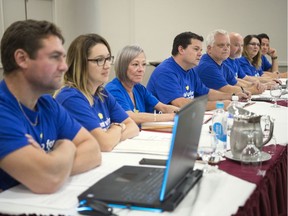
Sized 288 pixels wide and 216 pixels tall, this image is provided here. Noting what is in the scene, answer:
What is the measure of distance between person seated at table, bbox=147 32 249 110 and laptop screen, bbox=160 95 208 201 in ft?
6.39

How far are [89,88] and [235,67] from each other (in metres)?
3.21

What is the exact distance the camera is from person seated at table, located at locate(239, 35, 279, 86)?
5.37 m

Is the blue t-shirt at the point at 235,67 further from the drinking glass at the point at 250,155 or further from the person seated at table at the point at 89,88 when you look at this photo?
the drinking glass at the point at 250,155

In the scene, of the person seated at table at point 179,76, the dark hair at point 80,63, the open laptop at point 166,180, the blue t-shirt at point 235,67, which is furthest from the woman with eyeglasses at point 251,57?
the open laptop at point 166,180

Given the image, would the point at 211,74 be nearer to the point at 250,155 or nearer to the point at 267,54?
the point at 250,155

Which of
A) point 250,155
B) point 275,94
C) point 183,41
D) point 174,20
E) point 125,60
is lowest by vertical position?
point 275,94

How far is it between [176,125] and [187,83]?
2573 mm

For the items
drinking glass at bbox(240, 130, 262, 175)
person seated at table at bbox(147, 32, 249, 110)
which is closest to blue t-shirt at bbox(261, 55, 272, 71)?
person seated at table at bbox(147, 32, 249, 110)

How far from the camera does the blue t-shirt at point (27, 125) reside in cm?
126

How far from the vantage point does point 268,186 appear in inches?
56.2

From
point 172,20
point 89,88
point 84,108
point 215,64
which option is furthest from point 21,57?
point 172,20

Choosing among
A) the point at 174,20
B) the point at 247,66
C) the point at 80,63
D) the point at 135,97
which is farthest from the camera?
the point at 174,20

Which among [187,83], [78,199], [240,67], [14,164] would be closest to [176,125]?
[78,199]

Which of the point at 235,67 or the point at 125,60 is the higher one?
the point at 125,60
